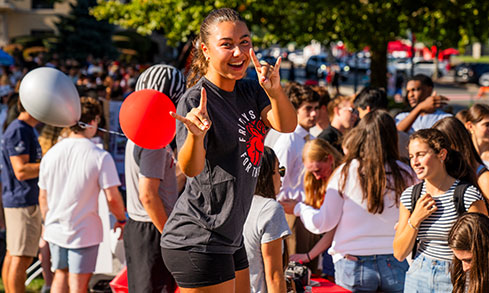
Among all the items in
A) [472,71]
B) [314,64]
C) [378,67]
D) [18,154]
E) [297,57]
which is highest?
[297,57]

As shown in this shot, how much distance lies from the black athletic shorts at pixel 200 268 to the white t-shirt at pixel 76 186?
2.18 metres

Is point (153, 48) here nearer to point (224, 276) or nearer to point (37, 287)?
point (37, 287)

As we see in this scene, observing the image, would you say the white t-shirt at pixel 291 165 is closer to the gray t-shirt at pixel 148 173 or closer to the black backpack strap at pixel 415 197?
the gray t-shirt at pixel 148 173

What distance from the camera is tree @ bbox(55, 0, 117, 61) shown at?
3900 centimetres

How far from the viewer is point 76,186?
16.6 ft

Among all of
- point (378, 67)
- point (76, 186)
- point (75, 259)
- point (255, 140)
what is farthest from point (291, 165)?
point (378, 67)

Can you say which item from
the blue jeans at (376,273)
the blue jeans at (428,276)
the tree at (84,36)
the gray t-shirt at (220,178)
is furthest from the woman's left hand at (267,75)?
the tree at (84,36)

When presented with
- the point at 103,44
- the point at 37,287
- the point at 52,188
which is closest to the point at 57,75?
the point at 52,188

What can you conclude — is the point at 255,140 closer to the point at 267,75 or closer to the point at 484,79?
the point at 267,75

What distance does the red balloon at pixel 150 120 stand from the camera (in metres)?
3.54

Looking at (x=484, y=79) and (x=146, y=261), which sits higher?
(x=484, y=79)

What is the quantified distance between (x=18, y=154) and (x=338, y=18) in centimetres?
931

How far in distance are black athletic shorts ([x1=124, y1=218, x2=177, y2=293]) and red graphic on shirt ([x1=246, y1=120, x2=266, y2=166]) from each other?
5.26ft

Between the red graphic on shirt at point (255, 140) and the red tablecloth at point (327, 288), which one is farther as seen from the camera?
the red tablecloth at point (327, 288)
